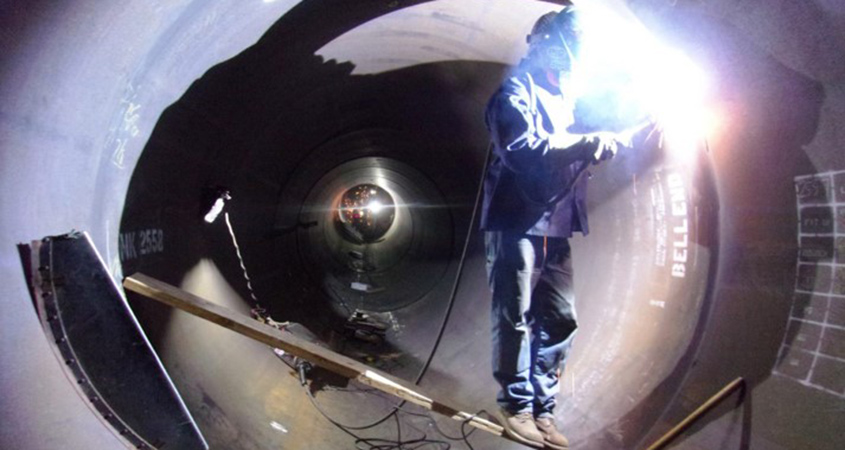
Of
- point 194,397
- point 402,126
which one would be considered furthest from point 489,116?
point 194,397

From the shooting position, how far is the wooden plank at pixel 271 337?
215 centimetres

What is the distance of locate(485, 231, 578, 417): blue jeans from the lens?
2480 mm

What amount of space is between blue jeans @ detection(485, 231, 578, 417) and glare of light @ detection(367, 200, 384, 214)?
9.44ft

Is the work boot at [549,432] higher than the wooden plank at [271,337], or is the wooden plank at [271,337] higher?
the wooden plank at [271,337]

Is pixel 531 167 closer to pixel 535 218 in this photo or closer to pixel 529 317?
pixel 535 218

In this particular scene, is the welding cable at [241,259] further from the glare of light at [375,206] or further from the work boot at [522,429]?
the glare of light at [375,206]

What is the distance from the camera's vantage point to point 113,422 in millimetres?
2002

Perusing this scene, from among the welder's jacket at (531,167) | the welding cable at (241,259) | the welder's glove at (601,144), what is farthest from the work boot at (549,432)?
the welding cable at (241,259)

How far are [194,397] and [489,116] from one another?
6.22 ft

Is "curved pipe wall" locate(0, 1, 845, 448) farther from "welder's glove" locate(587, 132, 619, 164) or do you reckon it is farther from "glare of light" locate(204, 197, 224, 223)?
"welder's glove" locate(587, 132, 619, 164)

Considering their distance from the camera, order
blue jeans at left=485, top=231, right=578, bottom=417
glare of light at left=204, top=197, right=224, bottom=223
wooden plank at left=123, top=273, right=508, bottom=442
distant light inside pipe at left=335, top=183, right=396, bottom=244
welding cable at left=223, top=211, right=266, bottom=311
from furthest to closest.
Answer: distant light inside pipe at left=335, top=183, right=396, bottom=244 → welding cable at left=223, top=211, right=266, bottom=311 → glare of light at left=204, top=197, right=224, bottom=223 → blue jeans at left=485, top=231, right=578, bottom=417 → wooden plank at left=123, top=273, right=508, bottom=442

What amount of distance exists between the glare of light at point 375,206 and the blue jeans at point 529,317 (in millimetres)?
2877

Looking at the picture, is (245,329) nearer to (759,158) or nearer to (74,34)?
(74,34)

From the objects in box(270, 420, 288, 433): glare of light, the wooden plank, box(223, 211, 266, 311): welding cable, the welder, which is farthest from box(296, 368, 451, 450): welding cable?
the welder
